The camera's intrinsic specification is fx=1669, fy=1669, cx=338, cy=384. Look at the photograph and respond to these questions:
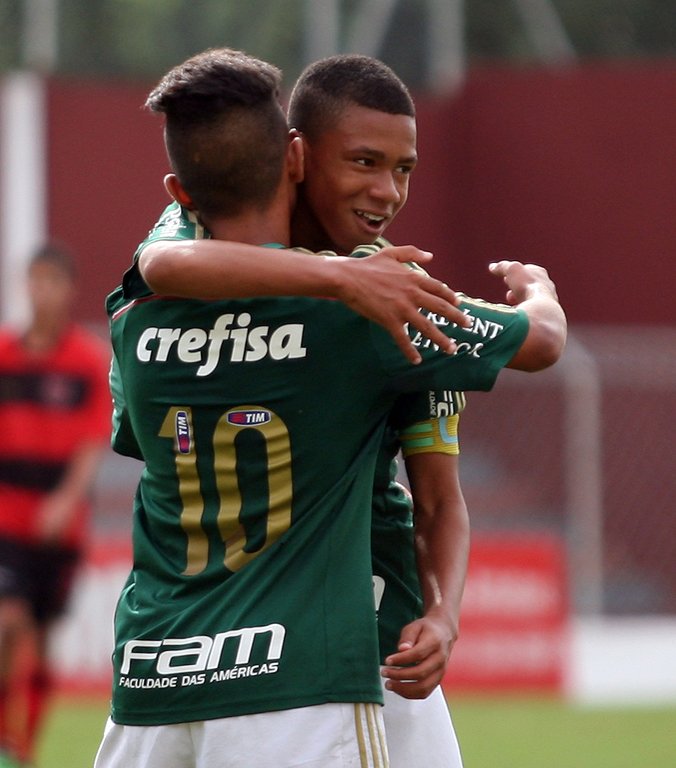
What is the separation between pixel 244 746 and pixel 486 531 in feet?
34.9

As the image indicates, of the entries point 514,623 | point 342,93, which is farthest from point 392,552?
point 514,623

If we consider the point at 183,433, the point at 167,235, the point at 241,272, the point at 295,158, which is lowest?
the point at 183,433

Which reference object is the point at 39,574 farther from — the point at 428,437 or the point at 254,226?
the point at 254,226

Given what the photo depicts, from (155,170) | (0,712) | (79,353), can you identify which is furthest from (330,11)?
(0,712)

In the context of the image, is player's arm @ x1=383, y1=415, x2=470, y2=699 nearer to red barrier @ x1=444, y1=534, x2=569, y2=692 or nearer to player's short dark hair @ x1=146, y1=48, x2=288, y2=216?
player's short dark hair @ x1=146, y1=48, x2=288, y2=216

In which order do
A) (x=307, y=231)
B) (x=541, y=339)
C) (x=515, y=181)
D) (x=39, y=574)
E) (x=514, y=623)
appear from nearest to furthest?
(x=541, y=339), (x=307, y=231), (x=39, y=574), (x=514, y=623), (x=515, y=181)

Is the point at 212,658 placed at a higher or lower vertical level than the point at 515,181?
lower

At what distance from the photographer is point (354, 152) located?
313cm

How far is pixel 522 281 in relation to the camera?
3.11 meters

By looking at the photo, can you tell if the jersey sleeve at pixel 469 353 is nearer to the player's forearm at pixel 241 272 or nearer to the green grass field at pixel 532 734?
the player's forearm at pixel 241 272

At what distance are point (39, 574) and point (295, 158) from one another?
17.5 feet

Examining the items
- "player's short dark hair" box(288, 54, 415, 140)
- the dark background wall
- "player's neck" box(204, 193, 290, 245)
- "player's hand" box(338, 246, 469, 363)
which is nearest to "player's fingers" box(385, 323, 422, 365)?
"player's hand" box(338, 246, 469, 363)

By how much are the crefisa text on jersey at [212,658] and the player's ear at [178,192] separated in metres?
0.76

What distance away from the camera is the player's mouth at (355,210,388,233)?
10.5ft
